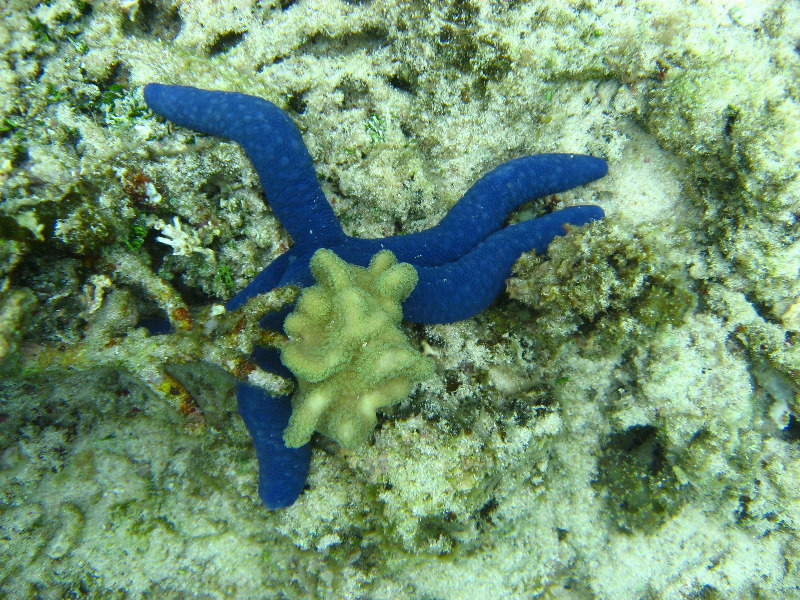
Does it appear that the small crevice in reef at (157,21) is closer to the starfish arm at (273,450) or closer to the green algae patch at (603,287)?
the starfish arm at (273,450)

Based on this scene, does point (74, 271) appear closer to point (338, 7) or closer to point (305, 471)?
point (305, 471)

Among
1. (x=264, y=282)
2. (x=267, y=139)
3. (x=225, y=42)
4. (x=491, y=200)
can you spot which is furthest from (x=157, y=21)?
(x=491, y=200)

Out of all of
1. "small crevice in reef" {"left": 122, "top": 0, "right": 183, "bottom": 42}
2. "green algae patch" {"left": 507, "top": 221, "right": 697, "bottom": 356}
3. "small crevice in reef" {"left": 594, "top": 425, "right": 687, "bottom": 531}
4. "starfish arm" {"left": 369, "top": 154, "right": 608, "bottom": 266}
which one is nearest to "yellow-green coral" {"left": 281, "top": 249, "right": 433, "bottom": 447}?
"starfish arm" {"left": 369, "top": 154, "right": 608, "bottom": 266}

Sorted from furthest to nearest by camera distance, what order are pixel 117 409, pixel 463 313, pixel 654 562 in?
pixel 654 562 < pixel 117 409 < pixel 463 313

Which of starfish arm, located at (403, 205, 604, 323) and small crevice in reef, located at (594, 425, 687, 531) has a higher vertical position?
starfish arm, located at (403, 205, 604, 323)

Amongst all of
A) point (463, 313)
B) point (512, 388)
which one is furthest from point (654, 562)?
point (463, 313)

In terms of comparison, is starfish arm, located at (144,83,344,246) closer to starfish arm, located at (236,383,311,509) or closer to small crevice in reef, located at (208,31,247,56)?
small crevice in reef, located at (208,31,247,56)

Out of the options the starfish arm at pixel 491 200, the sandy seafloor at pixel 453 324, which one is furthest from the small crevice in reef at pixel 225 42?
the starfish arm at pixel 491 200
